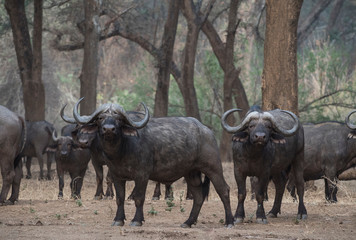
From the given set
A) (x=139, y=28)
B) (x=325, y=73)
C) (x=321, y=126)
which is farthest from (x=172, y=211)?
(x=325, y=73)

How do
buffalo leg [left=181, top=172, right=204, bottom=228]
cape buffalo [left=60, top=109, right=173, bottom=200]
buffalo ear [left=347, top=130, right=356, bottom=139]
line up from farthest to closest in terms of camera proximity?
buffalo ear [left=347, top=130, right=356, bottom=139], buffalo leg [left=181, top=172, right=204, bottom=228], cape buffalo [left=60, top=109, right=173, bottom=200]

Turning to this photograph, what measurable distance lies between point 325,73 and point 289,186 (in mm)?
12946

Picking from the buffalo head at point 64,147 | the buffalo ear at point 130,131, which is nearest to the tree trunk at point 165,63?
the buffalo head at point 64,147

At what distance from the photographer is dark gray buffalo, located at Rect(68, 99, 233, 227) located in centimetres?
834

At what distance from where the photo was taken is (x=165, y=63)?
793 inches

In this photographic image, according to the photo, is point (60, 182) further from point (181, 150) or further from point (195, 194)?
point (181, 150)

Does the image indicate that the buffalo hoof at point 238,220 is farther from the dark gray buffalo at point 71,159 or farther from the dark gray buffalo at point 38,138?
the dark gray buffalo at point 38,138

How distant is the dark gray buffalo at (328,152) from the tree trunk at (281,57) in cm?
71

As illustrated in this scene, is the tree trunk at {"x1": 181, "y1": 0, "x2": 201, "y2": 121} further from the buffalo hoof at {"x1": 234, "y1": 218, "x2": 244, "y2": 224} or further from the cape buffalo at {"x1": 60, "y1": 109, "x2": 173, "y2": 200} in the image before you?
the buffalo hoof at {"x1": 234, "y1": 218, "x2": 244, "y2": 224}

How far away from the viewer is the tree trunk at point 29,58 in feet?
65.2

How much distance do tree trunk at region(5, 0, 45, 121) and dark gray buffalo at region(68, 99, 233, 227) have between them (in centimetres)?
1194

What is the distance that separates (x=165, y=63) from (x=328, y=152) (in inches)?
303

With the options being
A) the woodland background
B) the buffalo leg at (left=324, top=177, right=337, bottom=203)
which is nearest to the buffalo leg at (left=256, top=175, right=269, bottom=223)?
the buffalo leg at (left=324, top=177, right=337, bottom=203)

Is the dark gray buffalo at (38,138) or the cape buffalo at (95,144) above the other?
the dark gray buffalo at (38,138)
